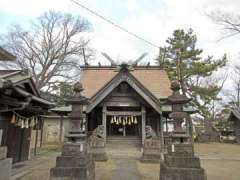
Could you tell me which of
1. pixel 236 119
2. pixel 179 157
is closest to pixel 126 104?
pixel 179 157

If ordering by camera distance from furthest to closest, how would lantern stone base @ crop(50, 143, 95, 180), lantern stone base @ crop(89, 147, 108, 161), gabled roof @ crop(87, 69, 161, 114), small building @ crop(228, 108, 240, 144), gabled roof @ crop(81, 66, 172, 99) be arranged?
1. small building @ crop(228, 108, 240, 144)
2. gabled roof @ crop(81, 66, 172, 99)
3. gabled roof @ crop(87, 69, 161, 114)
4. lantern stone base @ crop(89, 147, 108, 161)
5. lantern stone base @ crop(50, 143, 95, 180)

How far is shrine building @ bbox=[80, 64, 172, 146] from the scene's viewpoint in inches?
535

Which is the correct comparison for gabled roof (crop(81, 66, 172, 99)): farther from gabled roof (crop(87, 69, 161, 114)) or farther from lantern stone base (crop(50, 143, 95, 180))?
lantern stone base (crop(50, 143, 95, 180))

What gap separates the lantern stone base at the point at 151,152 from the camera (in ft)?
34.5

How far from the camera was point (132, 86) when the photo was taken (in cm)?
1377

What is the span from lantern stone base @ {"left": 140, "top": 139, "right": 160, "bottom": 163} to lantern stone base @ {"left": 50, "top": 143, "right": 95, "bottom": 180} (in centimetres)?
496

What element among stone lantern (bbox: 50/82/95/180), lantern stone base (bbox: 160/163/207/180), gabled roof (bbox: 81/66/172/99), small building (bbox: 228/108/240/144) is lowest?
lantern stone base (bbox: 160/163/207/180)

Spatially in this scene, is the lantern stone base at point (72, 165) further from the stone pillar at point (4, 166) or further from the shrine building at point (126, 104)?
the shrine building at point (126, 104)

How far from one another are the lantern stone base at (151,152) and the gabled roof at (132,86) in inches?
122

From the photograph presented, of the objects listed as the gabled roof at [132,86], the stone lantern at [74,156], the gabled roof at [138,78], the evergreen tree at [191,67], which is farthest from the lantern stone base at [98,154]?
the evergreen tree at [191,67]

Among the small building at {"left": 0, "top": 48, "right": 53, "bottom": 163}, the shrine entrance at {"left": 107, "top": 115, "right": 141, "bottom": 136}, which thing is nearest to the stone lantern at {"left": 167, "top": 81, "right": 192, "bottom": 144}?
the small building at {"left": 0, "top": 48, "right": 53, "bottom": 163}

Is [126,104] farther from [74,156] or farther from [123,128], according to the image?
[74,156]

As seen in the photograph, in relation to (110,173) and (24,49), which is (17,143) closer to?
(110,173)

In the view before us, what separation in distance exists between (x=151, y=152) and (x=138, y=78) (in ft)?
28.4
